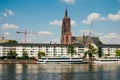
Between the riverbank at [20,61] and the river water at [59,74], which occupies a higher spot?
the riverbank at [20,61]

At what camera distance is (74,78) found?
79.7 m

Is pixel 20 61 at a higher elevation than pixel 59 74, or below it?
higher

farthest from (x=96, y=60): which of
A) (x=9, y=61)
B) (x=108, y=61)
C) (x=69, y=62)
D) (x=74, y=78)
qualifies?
(x=74, y=78)

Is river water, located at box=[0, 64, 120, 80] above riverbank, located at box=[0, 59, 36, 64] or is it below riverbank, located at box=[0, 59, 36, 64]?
below

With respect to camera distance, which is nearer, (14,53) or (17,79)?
(17,79)

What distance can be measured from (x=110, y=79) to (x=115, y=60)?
109 meters

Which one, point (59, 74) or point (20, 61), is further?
point (20, 61)

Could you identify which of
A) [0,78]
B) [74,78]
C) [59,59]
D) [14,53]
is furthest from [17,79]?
[14,53]

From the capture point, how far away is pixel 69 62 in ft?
560

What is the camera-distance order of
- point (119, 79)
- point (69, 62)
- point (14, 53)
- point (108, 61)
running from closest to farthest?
1. point (119, 79)
2. point (69, 62)
3. point (108, 61)
4. point (14, 53)

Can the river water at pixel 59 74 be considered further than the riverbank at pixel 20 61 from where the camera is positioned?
No

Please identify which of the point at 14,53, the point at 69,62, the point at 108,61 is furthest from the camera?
the point at 14,53

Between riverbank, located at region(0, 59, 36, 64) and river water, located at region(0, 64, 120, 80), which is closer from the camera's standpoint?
river water, located at region(0, 64, 120, 80)

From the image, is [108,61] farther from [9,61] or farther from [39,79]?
[39,79]
